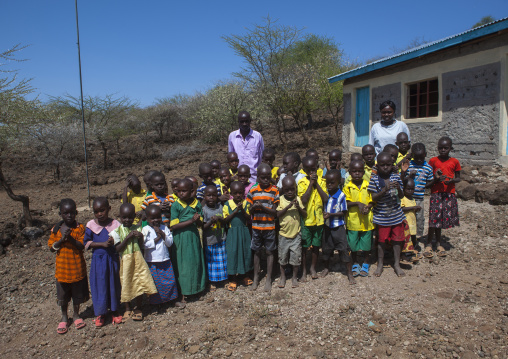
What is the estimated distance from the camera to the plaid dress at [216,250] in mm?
3727

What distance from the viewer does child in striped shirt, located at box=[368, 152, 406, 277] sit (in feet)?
11.8

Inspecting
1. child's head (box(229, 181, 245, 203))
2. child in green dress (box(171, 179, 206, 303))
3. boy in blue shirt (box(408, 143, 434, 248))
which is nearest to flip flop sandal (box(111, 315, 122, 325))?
child in green dress (box(171, 179, 206, 303))

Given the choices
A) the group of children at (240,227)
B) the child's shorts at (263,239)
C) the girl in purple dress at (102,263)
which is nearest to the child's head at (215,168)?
the group of children at (240,227)

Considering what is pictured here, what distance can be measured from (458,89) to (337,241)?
514 cm

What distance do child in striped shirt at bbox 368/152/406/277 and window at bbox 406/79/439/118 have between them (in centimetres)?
502

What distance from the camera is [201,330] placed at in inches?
121

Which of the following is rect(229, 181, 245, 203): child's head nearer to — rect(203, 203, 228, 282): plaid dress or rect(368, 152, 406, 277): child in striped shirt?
rect(203, 203, 228, 282): plaid dress

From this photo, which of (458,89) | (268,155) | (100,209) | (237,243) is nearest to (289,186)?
(237,243)

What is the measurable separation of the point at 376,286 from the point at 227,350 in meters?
1.72

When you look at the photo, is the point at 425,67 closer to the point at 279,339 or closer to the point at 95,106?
the point at 279,339

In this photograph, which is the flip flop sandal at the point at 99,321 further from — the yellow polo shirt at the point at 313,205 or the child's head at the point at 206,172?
the yellow polo shirt at the point at 313,205

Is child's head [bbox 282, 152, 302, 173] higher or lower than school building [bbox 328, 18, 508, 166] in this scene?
lower

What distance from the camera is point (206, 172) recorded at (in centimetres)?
391

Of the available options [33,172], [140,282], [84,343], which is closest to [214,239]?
[140,282]
